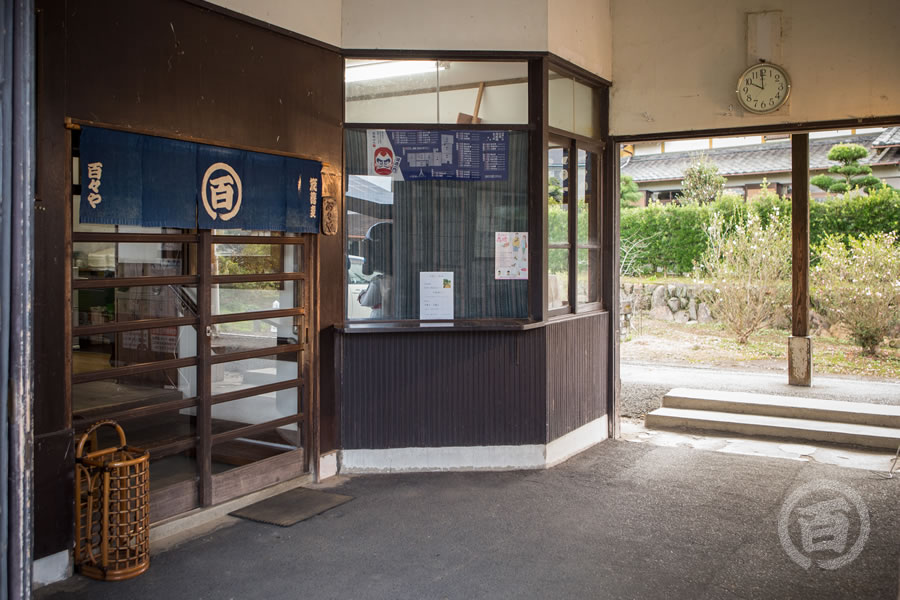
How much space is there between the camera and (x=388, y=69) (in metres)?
6.07

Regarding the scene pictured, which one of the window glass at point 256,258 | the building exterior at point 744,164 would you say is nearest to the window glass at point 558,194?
the window glass at point 256,258

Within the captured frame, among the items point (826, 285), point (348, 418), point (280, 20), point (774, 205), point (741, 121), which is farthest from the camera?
point (774, 205)

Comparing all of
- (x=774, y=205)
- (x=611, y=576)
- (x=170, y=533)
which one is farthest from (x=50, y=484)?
(x=774, y=205)

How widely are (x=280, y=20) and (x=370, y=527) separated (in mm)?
3671

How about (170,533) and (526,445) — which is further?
(526,445)

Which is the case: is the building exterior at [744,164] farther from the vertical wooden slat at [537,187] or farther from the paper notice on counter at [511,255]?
the paper notice on counter at [511,255]

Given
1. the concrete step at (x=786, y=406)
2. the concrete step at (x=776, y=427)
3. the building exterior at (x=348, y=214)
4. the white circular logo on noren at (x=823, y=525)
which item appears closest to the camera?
the building exterior at (x=348, y=214)

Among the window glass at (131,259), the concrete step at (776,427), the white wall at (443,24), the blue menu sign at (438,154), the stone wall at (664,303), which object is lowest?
the concrete step at (776,427)

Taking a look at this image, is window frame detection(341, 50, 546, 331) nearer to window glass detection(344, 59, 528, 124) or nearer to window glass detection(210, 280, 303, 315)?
window glass detection(344, 59, 528, 124)

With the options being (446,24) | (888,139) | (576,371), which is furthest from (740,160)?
(446,24)

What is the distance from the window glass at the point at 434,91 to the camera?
604 cm

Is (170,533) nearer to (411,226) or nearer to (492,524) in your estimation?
(492,524)

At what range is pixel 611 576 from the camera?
13.6 feet

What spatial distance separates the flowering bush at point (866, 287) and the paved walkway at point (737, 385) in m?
2.08
